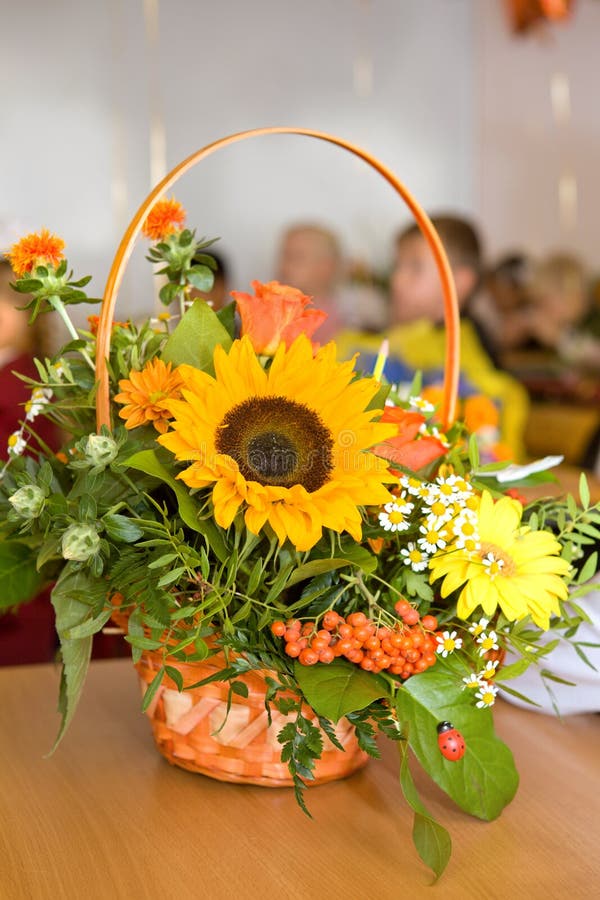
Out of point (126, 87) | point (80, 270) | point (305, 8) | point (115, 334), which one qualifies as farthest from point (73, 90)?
Result: point (115, 334)

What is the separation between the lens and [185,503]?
25.0 inches

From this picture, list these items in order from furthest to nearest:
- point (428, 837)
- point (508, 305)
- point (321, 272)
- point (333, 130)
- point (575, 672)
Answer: point (508, 305) < point (333, 130) < point (321, 272) < point (575, 672) < point (428, 837)

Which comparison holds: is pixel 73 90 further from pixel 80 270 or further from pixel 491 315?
pixel 491 315

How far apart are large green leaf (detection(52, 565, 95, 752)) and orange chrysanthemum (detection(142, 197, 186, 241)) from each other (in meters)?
0.27

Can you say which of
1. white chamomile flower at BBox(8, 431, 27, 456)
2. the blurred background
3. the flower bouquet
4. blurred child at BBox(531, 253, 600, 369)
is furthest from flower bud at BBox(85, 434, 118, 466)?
blurred child at BBox(531, 253, 600, 369)

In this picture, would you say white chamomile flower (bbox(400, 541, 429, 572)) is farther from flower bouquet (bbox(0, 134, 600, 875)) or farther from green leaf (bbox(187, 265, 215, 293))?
green leaf (bbox(187, 265, 215, 293))

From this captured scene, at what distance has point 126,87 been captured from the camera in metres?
4.02

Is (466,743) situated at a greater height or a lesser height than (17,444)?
lesser

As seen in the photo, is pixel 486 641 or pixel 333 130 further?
pixel 333 130

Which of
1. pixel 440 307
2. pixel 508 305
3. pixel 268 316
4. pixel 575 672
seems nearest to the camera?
pixel 268 316

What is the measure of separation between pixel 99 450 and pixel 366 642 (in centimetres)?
21

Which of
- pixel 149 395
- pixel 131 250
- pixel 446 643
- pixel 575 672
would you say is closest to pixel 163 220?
pixel 131 250

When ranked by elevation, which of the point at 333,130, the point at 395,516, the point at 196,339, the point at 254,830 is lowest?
the point at 254,830

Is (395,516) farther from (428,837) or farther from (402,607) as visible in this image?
(428,837)
